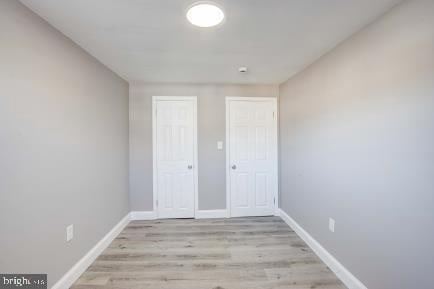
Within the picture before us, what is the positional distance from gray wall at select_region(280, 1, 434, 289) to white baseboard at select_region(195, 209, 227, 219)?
4.85ft

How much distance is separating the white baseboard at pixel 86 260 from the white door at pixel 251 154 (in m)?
1.79

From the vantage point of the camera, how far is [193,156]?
3.49 metres

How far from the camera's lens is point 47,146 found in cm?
167

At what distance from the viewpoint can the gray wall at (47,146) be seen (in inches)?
53.4

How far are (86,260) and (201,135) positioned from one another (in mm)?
2192

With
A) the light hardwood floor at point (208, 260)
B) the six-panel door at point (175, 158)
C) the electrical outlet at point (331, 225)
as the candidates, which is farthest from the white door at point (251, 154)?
the electrical outlet at point (331, 225)

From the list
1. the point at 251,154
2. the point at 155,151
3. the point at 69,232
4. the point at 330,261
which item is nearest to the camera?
the point at 69,232

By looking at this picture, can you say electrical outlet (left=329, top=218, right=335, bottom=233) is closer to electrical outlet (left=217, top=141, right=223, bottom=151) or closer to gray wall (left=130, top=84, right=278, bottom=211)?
gray wall (left=130, top=84, right=278, bottom=211)

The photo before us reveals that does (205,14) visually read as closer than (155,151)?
Yes

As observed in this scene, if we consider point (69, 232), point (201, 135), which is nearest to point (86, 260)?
point (69, 232)

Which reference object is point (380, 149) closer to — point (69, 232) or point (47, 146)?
point (47, 146)

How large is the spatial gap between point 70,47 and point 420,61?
2.74 m

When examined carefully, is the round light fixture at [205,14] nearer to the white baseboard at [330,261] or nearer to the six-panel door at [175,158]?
the six-panel door at [175,158]

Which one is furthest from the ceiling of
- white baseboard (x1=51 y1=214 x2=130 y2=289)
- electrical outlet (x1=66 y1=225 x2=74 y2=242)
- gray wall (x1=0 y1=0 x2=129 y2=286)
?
white baseboard (x1=51 y1=214 x2=130 y2=289)
